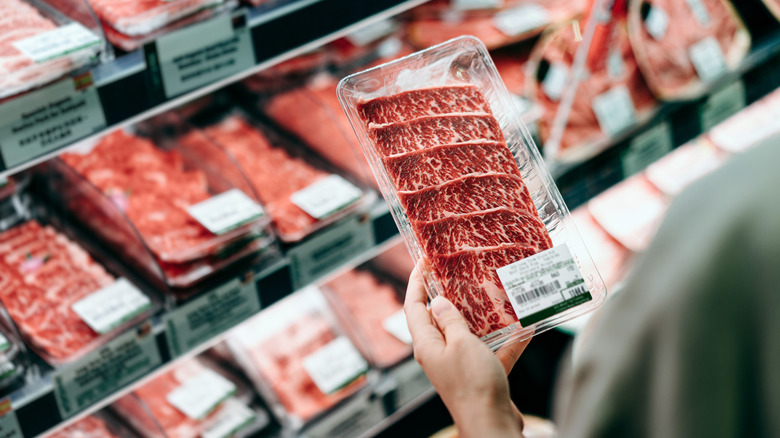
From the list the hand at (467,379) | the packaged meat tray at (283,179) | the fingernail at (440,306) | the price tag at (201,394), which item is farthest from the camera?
the price tag at (201,394)

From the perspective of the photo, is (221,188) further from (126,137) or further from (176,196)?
(126,137)

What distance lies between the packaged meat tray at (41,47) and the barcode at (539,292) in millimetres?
837

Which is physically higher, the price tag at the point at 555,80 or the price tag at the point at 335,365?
the price tag at the point at 555,80

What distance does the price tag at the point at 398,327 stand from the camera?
196 cm

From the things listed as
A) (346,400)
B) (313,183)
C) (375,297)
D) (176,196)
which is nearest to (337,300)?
(375,297)

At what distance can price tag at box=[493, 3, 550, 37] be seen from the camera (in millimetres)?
2230

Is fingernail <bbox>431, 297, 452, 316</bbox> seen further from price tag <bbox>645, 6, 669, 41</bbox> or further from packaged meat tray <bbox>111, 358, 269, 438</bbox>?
price tag <bbox>645, 6, 669, 41</bbox>

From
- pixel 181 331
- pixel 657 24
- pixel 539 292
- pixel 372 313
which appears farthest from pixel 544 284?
pixel 657 24

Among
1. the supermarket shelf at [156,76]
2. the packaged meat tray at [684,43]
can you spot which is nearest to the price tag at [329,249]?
the supermarket shelf at [156,76]

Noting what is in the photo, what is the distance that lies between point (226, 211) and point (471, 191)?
67 centimetres

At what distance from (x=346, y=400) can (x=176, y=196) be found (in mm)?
712

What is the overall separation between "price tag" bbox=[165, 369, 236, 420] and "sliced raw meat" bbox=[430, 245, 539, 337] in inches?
35.8

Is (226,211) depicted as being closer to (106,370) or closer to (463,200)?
(106,370)

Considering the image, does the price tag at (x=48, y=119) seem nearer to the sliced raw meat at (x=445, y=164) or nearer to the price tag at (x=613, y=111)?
the sliced raw meat at (x=445, y=164)
